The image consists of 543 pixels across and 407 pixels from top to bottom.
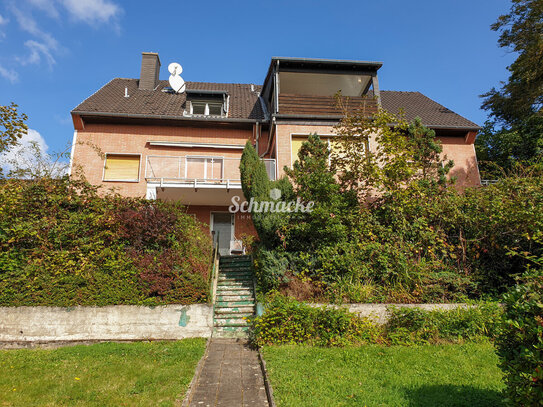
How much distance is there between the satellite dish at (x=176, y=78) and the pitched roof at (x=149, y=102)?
0.35 metres

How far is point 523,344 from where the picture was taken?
9.26 feet

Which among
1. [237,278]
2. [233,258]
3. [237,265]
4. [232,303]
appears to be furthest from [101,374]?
[233,258]

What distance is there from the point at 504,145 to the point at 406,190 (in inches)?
460

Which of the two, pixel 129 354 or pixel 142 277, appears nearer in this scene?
pixel 129 354

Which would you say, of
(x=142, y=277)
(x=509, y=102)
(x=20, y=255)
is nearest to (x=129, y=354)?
(x=142, y=277)

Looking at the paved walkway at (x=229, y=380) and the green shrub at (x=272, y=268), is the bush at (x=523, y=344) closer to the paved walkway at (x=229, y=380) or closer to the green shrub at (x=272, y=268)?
the paved walkway at (x=229, y=380)

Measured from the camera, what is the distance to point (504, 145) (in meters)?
16.3

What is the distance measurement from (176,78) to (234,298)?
12.5 m

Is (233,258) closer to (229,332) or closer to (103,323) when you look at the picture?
(229,332)

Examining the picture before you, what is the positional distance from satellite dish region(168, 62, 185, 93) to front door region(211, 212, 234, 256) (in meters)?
6.96

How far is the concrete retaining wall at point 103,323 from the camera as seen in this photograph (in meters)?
6.78

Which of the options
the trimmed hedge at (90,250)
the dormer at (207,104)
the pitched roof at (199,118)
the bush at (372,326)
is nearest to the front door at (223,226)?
the pitched roof at (199,118)

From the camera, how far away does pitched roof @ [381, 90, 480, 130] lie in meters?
14.3

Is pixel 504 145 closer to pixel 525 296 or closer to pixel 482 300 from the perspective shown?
pixel 482 300
